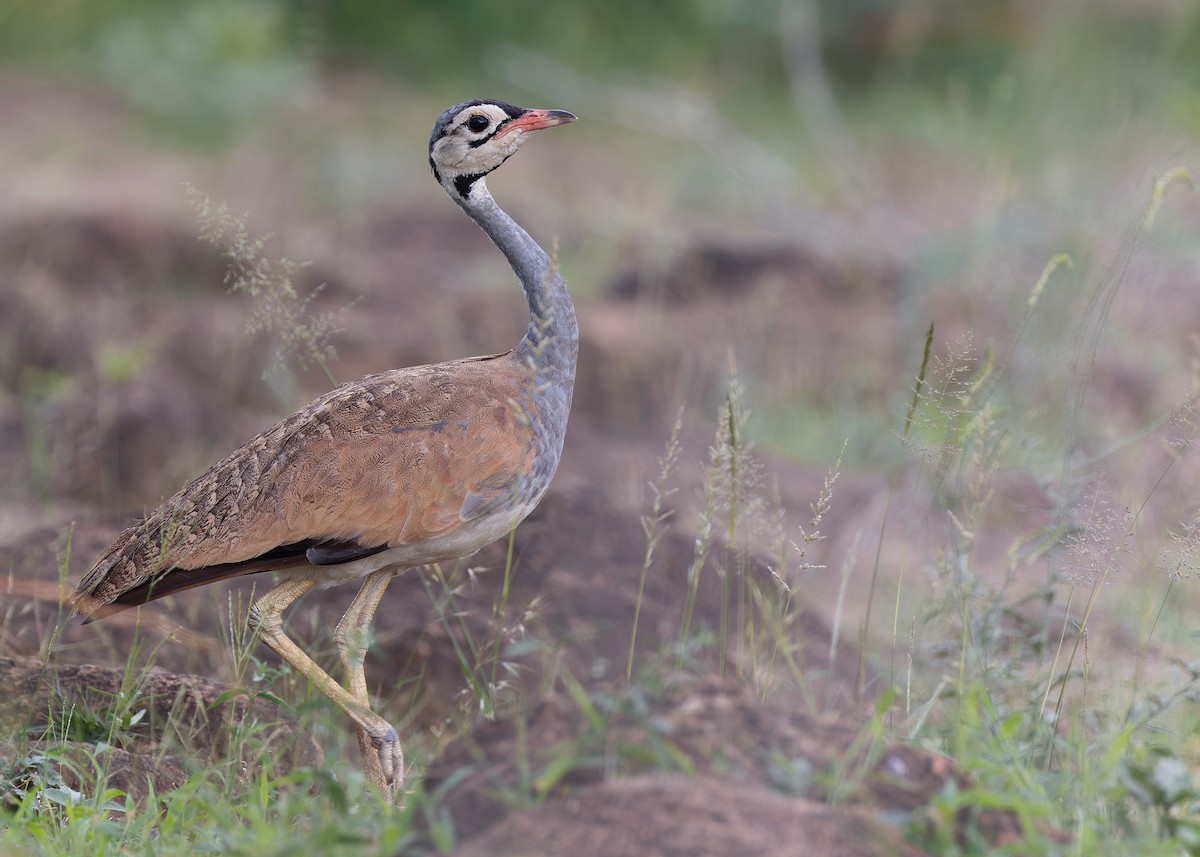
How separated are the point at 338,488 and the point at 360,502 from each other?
0.22 feet

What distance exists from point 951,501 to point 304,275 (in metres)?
5.14

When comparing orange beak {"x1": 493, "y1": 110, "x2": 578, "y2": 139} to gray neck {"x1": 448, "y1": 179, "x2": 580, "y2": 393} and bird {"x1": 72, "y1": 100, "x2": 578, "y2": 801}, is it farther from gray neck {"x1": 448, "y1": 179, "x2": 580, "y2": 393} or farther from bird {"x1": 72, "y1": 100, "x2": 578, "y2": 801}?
bird {"x1": 72, "y1": 100, "x2": 578, "y2": 801}

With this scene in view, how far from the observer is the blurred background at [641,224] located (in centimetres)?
669

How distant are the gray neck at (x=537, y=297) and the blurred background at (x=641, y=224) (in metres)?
0.40

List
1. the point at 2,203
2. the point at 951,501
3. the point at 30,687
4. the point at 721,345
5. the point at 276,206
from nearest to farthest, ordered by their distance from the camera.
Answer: the point at 30,687, the point at 951,501, the point at 721,345, the point at 2,203, the point at 276,206

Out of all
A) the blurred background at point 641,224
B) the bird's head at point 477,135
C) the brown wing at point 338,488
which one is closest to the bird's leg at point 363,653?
the brown wing at point 338,488

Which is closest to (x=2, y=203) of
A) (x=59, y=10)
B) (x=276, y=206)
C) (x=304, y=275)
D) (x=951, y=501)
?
(x=276, y=206)

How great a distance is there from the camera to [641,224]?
343 inches

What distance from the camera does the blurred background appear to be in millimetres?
6691

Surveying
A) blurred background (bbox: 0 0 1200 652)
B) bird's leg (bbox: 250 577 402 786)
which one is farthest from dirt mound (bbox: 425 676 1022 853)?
blurred background (bbox: 0 0 1200 652)

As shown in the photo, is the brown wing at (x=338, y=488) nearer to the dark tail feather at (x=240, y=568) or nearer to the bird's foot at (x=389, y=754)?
the dark tail feather at (x=240, y=568)

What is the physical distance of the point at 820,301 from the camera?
28.9 feet

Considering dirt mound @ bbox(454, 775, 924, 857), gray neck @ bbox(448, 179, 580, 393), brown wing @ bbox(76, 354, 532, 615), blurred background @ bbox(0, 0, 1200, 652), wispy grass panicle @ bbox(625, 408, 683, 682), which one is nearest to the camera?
dirt mound @ bbox(454, 775, 924, 857)

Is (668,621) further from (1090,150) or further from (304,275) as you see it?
(1090,150)
